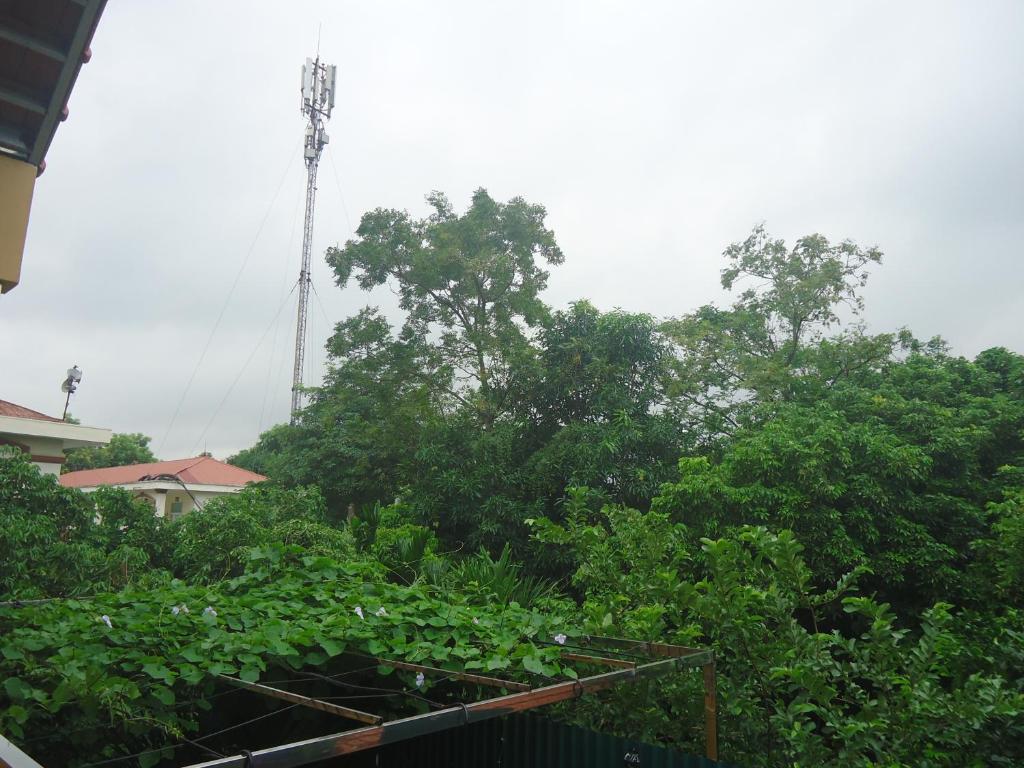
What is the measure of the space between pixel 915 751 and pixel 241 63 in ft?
27.7

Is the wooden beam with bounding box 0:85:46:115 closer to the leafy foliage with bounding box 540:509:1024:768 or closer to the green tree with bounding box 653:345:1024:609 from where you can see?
the leafy foliage with bounding box 540:509:1024:768

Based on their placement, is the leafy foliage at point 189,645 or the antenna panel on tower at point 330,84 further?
the antenna panel on tower at point 330,84

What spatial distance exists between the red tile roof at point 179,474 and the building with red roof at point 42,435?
26.8ft

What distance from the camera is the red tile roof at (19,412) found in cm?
1160

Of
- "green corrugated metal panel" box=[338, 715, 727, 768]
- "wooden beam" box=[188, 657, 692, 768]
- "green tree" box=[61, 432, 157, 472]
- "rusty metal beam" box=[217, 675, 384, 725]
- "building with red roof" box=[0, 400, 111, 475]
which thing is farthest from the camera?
"green tree" box=[61, 432, 157, 472]

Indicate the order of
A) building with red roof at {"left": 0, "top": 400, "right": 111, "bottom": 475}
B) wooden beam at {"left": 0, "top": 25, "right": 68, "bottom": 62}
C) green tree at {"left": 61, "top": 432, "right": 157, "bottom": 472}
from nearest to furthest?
wooden beam at {"left": 0, "top": 25, "right": 68, "bottom": 62} < building with red roof at {"left": 0, "top": 400, "right": 111, "bottom": 475} < green tree at {"left": 61, "top": 432, "right": 157, "bottom": 472}

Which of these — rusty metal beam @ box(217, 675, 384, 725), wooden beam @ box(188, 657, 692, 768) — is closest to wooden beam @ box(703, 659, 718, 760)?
wooden beam @ box(188, 657, 692, 768)

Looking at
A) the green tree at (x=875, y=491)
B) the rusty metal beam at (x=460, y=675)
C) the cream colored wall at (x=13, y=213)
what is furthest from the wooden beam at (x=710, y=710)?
the green tree at (x=875, y=491)

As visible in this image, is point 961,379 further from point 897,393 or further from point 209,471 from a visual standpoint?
point 209,471

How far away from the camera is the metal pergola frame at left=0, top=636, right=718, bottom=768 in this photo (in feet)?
6.47

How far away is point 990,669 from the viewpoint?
4.25m

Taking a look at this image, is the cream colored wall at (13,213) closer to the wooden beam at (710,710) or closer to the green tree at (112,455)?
the wooden beam at (710,710)

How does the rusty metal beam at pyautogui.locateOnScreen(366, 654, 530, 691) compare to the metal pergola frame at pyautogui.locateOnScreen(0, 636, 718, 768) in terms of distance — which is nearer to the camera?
the metal pergola frame at pyautogui.locateOnScreen(0, 636, 718, 768)

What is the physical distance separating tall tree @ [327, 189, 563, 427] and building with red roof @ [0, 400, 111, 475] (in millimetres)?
5569
